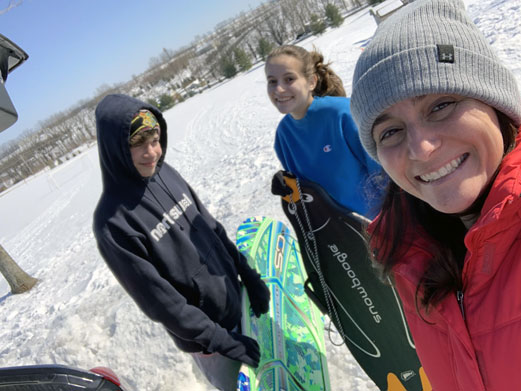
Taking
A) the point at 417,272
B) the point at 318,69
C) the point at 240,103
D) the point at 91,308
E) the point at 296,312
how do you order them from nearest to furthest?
the point at 417,272 → the point at 318,69 → the point at 296,312 → the point at 91,308 → the point at 240,103

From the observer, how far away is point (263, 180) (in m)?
5.87

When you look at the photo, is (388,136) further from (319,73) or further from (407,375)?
(407,375)

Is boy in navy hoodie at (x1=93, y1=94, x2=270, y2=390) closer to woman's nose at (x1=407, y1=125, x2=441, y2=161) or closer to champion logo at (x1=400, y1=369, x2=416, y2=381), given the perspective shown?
champion logo at (x1=400, y1=369, x2=416, y2=381)

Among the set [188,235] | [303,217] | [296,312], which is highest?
[188,235]

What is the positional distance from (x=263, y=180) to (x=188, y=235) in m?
4.02

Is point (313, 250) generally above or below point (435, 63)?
below

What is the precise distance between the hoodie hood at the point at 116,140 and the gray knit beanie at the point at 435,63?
1.20 metres

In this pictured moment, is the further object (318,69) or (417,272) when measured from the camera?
(318,69)

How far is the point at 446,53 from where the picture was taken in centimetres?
89

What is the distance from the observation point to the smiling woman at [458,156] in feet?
2.65

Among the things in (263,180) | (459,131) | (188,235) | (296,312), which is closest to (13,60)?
(188,235)

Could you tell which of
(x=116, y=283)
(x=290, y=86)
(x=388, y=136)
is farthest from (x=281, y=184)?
(x=116, y=283)

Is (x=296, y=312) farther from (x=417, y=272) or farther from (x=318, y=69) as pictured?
(x=318, y=69)

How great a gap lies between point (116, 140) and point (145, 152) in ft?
0.62
